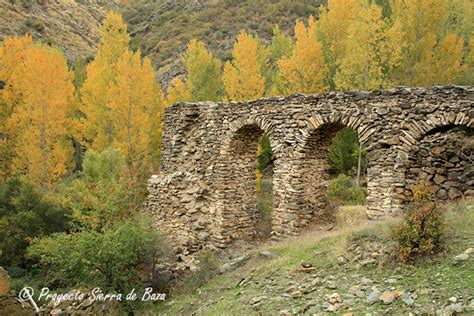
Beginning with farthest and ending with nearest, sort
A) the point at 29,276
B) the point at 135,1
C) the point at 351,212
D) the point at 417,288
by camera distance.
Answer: the point at 135,1
the point at 29,276
the point at 351,212
the point at 417,288

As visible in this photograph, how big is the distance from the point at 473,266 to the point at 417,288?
877 millimetres

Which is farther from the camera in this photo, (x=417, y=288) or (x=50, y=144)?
(x=50, y=144)

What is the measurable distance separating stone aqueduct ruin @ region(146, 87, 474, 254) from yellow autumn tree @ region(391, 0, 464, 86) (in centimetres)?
899

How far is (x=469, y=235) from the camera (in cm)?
657

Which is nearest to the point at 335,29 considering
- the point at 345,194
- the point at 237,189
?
the point at 345,194

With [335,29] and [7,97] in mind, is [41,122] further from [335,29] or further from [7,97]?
[335,29]

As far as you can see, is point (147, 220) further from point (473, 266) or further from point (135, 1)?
point (135, 1)

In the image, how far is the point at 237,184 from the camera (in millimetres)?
12750

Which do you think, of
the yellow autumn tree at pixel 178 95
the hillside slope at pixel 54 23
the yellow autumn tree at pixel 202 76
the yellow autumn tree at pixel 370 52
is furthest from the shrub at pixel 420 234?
the hillside slope at pixel 54 23

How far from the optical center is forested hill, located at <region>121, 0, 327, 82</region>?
44188 mm

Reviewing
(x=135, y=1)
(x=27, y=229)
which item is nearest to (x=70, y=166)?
(x=27, y=229)

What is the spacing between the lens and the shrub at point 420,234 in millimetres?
6324

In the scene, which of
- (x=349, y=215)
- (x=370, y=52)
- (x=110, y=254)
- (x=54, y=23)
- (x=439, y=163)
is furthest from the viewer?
(x=54, y=23)

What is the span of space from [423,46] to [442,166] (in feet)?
34.7
